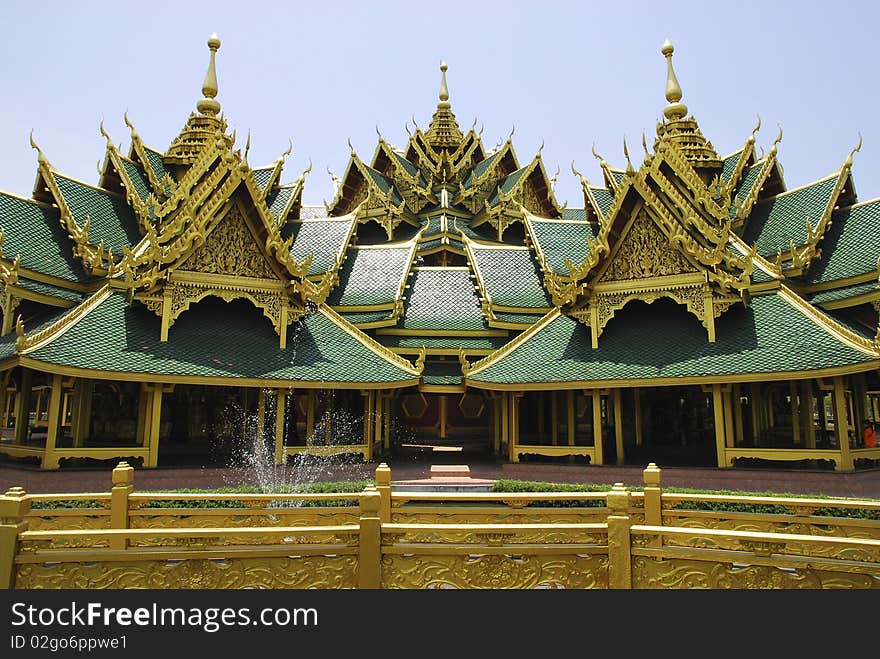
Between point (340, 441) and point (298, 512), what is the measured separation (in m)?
9.20

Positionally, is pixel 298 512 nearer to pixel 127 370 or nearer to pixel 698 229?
pixel 127 370

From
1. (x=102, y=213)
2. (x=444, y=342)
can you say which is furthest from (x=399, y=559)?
(x=102, y=213)

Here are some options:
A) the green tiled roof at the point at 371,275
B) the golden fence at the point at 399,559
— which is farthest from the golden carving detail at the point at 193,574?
the green tiled roof at the point at 371,275

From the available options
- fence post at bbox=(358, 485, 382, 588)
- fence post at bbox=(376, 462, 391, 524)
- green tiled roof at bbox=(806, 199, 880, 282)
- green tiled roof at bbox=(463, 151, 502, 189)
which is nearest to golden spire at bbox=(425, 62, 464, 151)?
green tiled roof at bbox=(463, 151, 502, 189)

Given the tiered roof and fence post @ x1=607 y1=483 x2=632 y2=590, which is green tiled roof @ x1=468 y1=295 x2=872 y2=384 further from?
fence post @ x1=607 y1=483 x2=632 y2=590

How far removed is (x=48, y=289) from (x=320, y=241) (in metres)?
8.29

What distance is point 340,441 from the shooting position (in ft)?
48.1

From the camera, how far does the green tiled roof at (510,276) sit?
56.9 ft

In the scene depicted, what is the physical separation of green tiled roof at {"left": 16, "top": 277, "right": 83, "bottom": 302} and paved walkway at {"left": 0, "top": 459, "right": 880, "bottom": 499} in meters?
3.90

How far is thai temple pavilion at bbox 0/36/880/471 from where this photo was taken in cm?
1170

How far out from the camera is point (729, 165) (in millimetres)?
18672

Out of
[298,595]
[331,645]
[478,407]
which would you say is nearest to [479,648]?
[331,645]

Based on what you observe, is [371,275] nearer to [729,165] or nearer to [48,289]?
[48,289]

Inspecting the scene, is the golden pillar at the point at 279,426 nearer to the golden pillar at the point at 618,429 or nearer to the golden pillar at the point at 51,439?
the golden pillar at the point at 51,439
